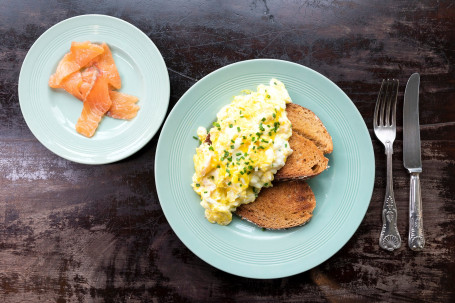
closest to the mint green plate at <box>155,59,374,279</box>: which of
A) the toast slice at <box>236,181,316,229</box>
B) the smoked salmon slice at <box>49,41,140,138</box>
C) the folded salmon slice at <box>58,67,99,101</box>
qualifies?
the toast slice at <box>236,181,316,229</box>

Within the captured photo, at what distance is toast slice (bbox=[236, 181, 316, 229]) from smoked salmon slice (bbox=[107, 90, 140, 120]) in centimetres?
107

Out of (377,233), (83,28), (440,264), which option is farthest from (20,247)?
(440,264)

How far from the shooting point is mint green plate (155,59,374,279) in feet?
8.41

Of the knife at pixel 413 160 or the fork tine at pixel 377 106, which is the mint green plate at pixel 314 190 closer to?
the fork tine at pixel 377 106

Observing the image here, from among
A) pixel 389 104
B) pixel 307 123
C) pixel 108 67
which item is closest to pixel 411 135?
pixel 389 104

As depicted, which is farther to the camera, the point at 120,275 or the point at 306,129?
the point at 120,275

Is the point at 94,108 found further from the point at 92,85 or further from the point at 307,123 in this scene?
the point at 307,123

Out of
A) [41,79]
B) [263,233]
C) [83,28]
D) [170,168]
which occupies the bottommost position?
[263,233]

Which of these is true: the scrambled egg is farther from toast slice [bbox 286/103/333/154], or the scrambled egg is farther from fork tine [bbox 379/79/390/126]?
fork tine [bbox 379/79/390/126]

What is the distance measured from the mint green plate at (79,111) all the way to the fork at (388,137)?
1.56m

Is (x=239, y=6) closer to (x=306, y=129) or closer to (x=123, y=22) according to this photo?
(x=123, y=22)

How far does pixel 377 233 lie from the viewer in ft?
9.07

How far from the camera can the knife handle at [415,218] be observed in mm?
2713

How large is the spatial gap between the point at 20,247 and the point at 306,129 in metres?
2.34
